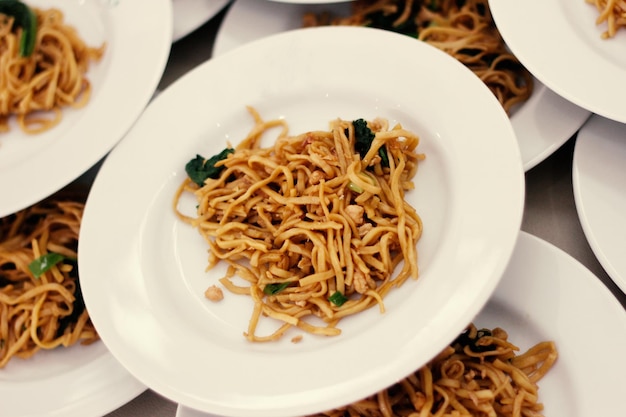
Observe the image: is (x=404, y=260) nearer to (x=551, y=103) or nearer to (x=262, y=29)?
(x=551, y=103)

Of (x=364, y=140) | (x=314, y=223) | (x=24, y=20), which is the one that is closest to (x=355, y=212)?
(x=314, y=223)

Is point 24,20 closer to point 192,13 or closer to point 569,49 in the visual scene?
point 192,13

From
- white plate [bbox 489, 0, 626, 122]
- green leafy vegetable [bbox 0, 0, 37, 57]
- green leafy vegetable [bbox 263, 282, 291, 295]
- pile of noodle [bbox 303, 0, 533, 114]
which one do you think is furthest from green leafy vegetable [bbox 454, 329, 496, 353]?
green leafy vegetable [bbox 0, 0, 37, 57]

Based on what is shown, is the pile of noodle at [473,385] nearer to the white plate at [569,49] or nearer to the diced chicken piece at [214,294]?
the diced chicken piece at [214,294]

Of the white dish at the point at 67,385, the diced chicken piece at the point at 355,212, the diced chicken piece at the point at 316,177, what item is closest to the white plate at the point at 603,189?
the diced chicken piece at the point at 355,212

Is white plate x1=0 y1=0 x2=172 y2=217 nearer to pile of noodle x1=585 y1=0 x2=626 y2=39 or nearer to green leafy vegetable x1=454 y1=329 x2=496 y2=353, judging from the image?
green leafy vegetable x1=454 y1=329 x2=496 y2=353
